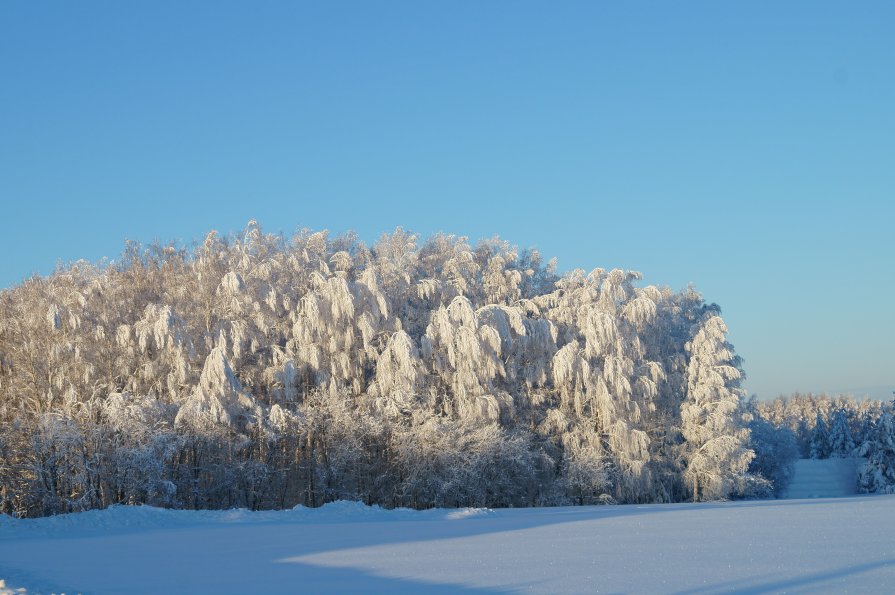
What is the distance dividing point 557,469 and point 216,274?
12757 millimetres

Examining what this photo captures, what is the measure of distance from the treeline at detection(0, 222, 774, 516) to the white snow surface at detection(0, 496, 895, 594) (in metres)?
4.04

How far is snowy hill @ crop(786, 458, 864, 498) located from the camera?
1655 inches

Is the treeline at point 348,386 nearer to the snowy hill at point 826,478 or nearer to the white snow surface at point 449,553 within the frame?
the white snow surface at point 449,553

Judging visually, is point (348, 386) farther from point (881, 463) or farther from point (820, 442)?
point (820, 442)

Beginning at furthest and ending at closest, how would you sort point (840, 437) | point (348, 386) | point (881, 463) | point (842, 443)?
point (840, 437)
point (842, 443)
point (881, 463)
point (348, 386)

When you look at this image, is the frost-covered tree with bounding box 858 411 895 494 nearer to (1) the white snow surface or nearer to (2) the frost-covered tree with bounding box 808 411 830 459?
(2) the frost-covered tree with bounding box 808 411 830 459

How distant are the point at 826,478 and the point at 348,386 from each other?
35.7m

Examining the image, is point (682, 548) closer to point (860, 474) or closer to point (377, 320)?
point (377, 320)

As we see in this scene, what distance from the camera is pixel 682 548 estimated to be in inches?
434

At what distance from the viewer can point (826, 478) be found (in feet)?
159

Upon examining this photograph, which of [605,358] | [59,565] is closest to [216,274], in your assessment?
[605,358]

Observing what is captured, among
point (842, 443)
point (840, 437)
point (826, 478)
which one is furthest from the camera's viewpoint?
point (840, 437)

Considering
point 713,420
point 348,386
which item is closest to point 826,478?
point 713,420

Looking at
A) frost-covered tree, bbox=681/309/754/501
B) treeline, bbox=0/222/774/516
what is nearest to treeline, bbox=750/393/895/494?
frost-covered tree, bbox=681/309/754/501
